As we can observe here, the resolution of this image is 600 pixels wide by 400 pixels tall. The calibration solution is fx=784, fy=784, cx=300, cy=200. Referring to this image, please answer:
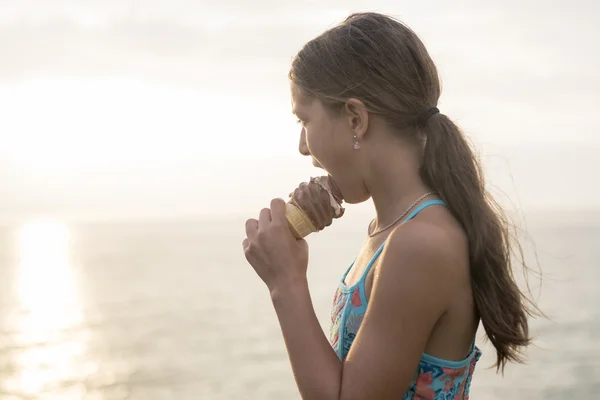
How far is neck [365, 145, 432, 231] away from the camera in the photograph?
2.50m

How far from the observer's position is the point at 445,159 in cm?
245

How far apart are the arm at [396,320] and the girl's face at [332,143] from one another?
33cm

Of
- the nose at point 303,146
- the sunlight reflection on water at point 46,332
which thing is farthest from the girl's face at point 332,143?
the sunlight reflection on water at point 46,332

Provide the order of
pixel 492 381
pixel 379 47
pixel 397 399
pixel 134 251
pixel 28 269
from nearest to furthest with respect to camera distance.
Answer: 1. pixel 397 399
2. pixel 379 47
3. pixel 492 381
4. pixel 28 269
5. pixel 134 251

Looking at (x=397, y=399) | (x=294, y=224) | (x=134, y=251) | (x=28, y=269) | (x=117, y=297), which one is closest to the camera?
(x=397, y=399)

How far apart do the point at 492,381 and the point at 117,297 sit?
50404mm

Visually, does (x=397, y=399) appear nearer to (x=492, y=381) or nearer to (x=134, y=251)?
(x=492, y=381)

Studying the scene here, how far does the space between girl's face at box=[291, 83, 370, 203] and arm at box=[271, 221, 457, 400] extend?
1.09 feet

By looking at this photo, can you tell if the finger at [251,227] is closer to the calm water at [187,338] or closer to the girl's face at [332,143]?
the girl's face at [332,143]

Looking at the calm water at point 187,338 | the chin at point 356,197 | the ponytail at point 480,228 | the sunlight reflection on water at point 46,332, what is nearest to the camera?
the ponytail at point 480,228

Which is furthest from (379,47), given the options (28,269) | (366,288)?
→ (28,269)

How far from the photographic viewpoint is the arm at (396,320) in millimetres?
2254

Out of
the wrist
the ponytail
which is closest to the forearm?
the wrist

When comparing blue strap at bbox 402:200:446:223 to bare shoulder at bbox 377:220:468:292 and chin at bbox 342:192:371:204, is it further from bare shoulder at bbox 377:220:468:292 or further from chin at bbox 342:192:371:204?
chin at bbox 342:192:371:204
